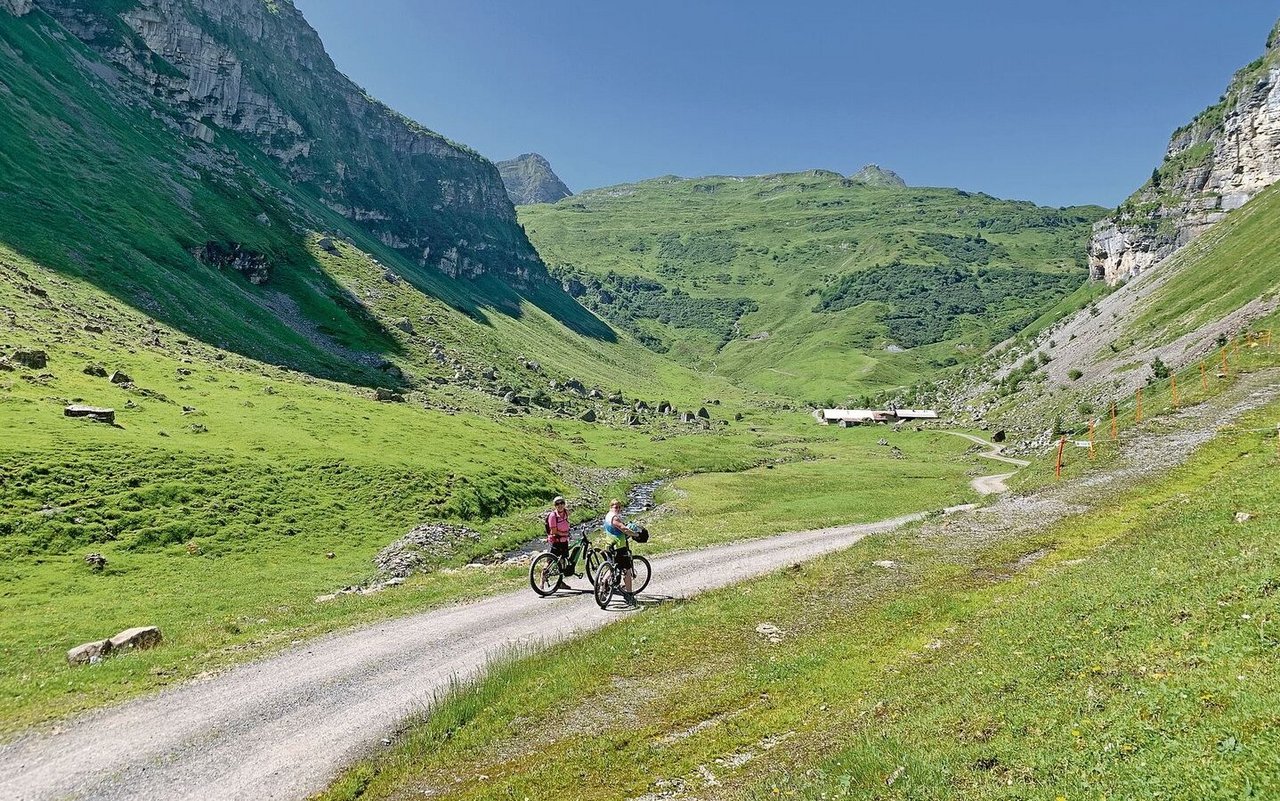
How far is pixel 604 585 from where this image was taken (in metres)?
27.2

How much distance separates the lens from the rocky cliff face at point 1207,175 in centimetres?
15612

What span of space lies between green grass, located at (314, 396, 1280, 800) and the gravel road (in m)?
1.81

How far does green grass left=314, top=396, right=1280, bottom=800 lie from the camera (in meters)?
9.40

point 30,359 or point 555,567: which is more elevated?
point 30,359

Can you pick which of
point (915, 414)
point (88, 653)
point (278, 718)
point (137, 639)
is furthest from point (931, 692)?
point (915, 414)

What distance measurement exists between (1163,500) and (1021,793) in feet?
94.3

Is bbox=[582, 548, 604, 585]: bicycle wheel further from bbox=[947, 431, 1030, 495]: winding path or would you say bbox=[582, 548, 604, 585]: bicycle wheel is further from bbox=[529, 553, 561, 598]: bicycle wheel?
bbox=[947, 431, 1030, 495]: winding path

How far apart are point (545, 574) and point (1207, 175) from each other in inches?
8786

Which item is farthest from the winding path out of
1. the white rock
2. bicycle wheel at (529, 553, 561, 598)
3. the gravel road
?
the white rock

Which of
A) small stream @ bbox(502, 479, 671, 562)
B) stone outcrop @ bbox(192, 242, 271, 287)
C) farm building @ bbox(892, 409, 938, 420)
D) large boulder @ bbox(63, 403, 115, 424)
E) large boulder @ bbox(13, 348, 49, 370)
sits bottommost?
small stream @ bbox(502, 479, 671, 562)

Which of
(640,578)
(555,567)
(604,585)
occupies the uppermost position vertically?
(604,585)

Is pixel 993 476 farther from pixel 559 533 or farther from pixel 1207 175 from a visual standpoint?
pixel 1207 175

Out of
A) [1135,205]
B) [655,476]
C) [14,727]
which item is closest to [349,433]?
[655,476]

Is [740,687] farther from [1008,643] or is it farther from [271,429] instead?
[271,429]
